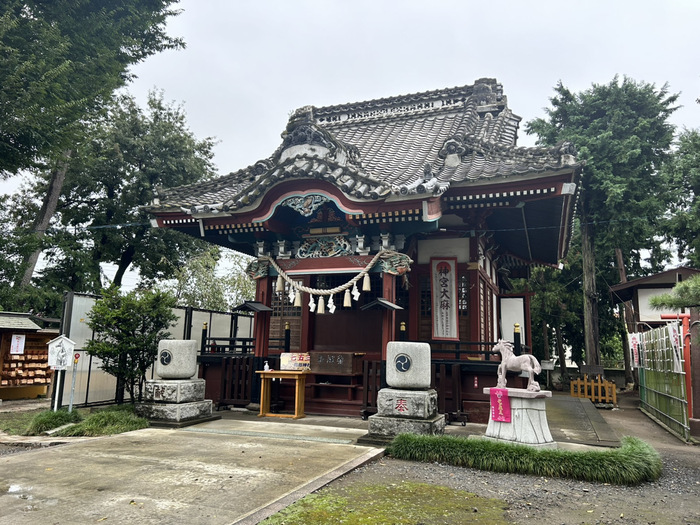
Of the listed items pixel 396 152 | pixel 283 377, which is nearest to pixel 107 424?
pixel 283 377

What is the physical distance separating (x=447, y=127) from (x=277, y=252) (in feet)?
22.0

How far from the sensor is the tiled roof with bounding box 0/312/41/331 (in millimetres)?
13779

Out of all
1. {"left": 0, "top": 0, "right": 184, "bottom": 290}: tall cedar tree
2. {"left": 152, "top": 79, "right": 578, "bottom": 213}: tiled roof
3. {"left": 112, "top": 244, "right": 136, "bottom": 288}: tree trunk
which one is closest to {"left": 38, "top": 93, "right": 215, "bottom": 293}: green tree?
{"left": 112, "top": 244, "right": 136, "bottom": 288}: tree trunk

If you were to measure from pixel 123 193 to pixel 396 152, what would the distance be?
51.4 feet

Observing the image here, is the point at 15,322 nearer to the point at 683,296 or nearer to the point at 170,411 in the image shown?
the point at 170,411

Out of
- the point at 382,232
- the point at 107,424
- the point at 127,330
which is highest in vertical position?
the point at 382,232

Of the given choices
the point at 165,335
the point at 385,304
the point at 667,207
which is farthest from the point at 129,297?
the point at 667,207

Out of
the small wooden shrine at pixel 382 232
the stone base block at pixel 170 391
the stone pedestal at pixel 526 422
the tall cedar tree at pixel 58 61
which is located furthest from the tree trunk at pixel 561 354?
the tall cedar tree at pixel 58 61

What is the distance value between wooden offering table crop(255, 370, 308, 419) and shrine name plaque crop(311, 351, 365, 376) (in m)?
0.39

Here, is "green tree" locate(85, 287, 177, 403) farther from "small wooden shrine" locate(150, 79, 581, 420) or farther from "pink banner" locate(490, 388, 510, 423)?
"pink banner" locate(490, 388, 510, 423)

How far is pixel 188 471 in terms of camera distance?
560 centimetres

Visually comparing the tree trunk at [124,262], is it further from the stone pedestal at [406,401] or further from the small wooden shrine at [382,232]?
the stone pedestal at [406,401]

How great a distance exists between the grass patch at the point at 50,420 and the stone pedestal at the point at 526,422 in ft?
24.7

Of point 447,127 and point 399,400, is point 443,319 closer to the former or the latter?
point 399,400
